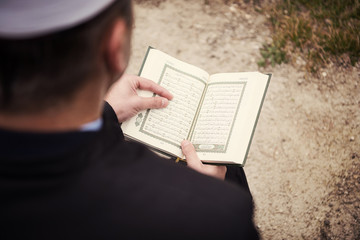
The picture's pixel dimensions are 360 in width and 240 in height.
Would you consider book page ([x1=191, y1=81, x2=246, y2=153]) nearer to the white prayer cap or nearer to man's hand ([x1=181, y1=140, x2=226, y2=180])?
man's hand ([x1=181, y1=140, x2=226, y2=180])

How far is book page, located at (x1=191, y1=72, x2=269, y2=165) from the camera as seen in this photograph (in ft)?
6.04

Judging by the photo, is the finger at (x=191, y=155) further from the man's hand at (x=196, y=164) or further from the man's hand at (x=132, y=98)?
the man's hand at (x=132, y=98)

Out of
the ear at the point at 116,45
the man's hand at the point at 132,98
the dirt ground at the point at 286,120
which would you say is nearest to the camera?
the ear at the point at 116,45

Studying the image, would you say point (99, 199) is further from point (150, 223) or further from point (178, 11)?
point (178, 11)

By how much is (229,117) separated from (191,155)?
32 cm

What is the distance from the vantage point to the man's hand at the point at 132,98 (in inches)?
77.4

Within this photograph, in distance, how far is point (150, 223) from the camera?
2.92ft

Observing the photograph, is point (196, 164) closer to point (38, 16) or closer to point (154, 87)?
point (154, 87)

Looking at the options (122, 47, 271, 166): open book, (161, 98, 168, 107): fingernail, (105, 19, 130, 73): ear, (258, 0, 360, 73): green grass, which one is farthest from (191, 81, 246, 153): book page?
(258, 0, 360, 73): green grass

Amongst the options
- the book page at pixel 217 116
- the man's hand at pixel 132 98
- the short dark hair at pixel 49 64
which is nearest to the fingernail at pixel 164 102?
the man's hand at pixel 132 98

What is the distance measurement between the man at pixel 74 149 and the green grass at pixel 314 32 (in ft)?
8.74

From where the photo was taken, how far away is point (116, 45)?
2.77 ft

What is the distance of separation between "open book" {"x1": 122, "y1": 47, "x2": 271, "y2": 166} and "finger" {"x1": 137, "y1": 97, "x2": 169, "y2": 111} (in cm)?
4

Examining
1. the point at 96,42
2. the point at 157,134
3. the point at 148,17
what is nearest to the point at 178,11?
the point at 148,17
